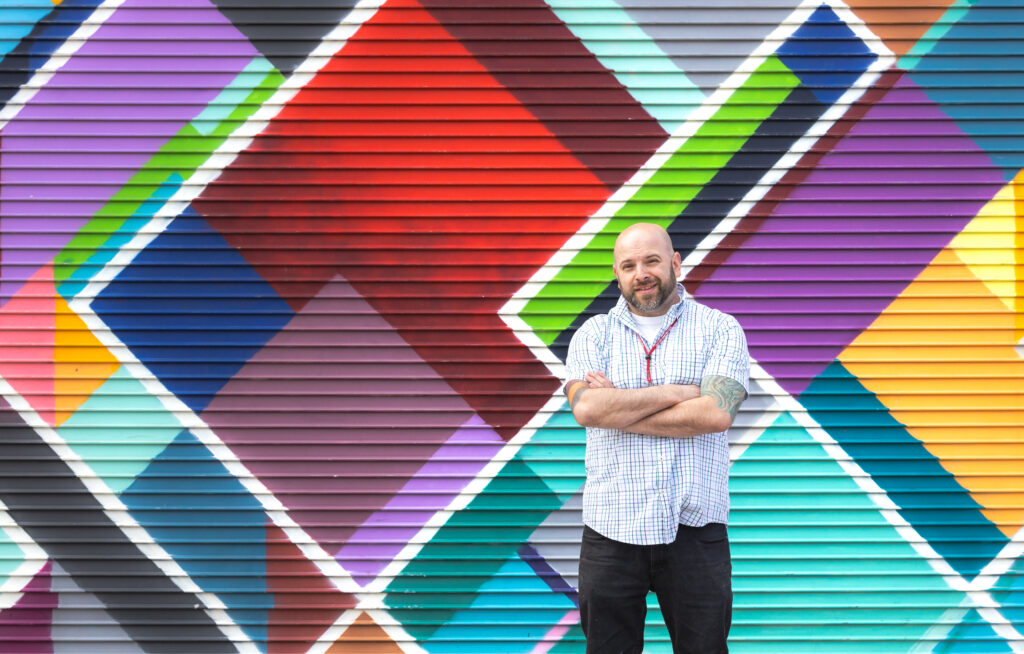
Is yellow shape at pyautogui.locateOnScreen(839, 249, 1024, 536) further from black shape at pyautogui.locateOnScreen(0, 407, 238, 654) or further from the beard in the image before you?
black shape at pyautogui.locateOnScreen(0, 407, 238, 654)

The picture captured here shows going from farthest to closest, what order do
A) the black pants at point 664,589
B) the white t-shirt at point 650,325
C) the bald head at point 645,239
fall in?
the white t-shirt at point 650,325 < the bald head at point 645,239 < the black pants at point 664,589

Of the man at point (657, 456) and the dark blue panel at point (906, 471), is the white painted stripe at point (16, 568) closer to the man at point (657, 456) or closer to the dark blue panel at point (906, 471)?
the man at point (657, 456)

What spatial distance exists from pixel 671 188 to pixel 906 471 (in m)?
1.71

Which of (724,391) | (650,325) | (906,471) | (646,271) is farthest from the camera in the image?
(906,471)

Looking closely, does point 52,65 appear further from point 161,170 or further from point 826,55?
point 826,55

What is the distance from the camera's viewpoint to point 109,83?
3.78 m

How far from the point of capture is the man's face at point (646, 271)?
275cm

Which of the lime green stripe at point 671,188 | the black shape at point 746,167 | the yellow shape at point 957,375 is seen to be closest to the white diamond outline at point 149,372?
the lime green stripe at point 671,188

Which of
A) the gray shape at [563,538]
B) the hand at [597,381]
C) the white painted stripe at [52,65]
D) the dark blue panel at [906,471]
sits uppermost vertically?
the white painted stripe at [52,65]

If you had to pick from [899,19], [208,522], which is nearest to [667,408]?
[208,522]

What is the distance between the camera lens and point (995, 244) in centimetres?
375

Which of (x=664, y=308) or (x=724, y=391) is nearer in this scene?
(x=724, y=391)

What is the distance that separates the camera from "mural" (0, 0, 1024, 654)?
371 cm

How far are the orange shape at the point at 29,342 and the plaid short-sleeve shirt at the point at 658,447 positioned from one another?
2.55 metres
